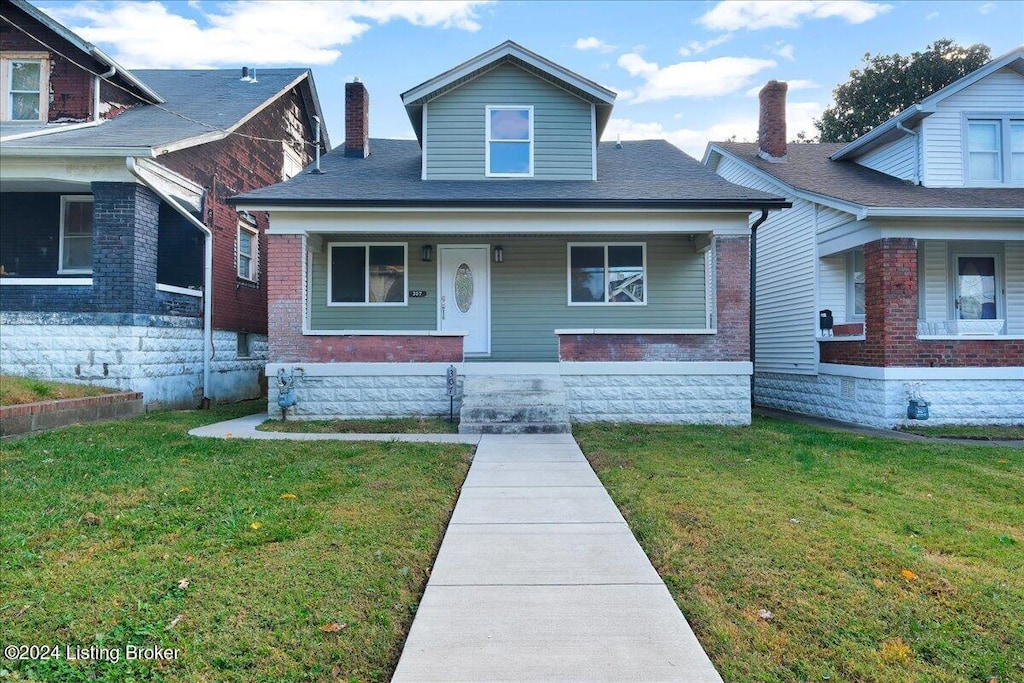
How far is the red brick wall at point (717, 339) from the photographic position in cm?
948

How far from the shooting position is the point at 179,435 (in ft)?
24.9

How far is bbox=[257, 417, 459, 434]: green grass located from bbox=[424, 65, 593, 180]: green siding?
5.02 meters

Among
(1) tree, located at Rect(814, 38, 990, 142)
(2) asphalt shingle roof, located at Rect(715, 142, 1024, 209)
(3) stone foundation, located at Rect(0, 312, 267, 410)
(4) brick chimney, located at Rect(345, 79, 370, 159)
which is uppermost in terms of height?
(1) tree, located at Rect(814, 38, 990, 142)

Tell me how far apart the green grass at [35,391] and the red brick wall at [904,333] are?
12762 mm

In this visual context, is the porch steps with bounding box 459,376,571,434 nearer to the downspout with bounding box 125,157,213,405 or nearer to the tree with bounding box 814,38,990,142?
the downspout with bounding box 125,157,213,405

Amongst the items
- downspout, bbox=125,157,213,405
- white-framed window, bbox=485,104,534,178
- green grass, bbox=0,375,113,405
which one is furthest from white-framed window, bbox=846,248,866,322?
green grass, bbox=0,375,113,405

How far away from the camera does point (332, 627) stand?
2771mm

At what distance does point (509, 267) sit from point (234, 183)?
273 inches

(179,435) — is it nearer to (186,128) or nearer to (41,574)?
(41,574)

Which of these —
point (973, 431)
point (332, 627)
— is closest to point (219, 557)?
point (332, 627)

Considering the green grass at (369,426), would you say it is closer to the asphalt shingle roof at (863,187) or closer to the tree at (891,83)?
the asphalt shingle roof at (863,187)

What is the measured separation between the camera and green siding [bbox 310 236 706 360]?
11336mm

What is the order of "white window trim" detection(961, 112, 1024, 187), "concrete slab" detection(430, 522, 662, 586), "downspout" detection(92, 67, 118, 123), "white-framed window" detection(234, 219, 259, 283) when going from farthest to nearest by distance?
1. "white-framed window" detection(234, 219, 259, 283)
2. "downspout" detection(92, 67, 118, 123)
3. "white window trim" detection(961, 112, 1024, 187)
4. "concrete slab" detection(430, 522, 662, 586)

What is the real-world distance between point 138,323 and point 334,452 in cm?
537
